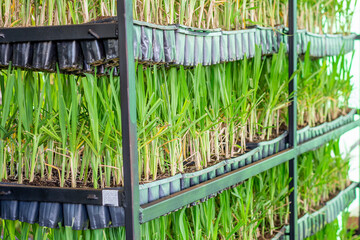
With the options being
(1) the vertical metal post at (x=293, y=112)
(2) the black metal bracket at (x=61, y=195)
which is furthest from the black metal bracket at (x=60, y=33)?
(1) the vertical metal post at (x=293, y=112)

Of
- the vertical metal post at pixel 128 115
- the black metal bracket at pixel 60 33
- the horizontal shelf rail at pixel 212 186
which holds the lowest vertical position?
the horizontal shelf rail at pixel 212 186

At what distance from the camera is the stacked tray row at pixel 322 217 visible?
2105 mm

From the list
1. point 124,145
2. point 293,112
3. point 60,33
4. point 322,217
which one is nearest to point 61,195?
point 124,145

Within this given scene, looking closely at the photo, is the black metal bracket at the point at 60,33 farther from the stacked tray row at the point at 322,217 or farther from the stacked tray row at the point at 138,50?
the stacked tray row at the point at 322,217

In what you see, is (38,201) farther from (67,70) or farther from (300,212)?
(300,212)

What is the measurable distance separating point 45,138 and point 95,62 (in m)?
0.29

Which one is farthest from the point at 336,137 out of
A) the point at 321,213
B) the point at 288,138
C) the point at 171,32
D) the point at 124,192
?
the point at 124,192

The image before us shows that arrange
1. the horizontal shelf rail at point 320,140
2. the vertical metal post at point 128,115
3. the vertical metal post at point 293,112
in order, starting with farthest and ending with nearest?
the horizontal shelf rail at point 320,140
the vertical metal post at point 293,112
the vertical metal post at point 128,115

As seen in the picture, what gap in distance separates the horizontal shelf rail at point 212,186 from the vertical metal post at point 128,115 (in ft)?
0.10

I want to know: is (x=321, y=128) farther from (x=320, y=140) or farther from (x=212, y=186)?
(x=212, y=186)

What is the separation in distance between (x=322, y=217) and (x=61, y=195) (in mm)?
1461

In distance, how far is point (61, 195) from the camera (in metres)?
1.19

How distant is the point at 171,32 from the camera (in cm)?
129

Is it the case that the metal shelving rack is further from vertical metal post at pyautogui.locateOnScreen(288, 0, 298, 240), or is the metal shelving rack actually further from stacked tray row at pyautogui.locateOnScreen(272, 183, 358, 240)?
stacked tray row at pyautogui.locateOnScreen(272, 183, 358, 240)
